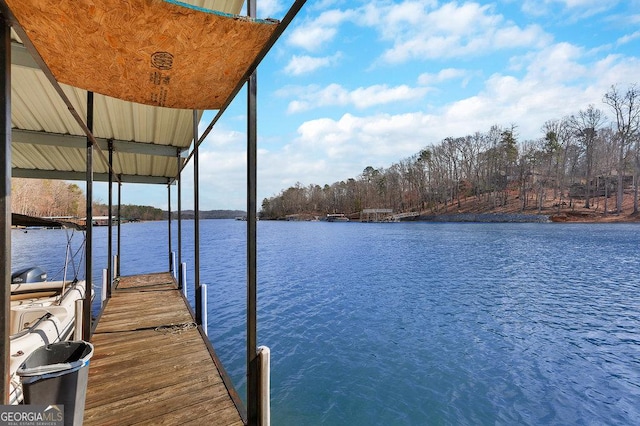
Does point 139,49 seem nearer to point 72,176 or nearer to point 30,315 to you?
point 30,315

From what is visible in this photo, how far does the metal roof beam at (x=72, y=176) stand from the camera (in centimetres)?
767

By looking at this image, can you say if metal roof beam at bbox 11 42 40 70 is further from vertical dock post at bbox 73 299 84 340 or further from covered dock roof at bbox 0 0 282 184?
vertical dock post at bbox 73 299 84 340

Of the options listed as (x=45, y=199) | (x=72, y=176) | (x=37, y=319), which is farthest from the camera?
(x=45, y=199)

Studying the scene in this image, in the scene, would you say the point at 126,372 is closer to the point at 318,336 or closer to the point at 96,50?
the point at 96,50

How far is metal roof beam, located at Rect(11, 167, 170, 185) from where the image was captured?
7.67 meters

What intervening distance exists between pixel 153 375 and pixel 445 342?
6.30 metres

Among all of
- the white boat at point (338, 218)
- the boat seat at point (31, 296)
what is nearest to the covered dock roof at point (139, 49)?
the boat seat at point (31, 296)

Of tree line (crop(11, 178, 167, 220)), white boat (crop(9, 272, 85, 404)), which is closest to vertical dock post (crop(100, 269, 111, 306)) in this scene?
white boat (crop(9, 272, 85, 404))

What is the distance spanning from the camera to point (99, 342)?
13.8ft

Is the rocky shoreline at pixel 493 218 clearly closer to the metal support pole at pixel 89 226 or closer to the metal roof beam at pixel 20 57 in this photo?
the metal support pole at pixel 89 226

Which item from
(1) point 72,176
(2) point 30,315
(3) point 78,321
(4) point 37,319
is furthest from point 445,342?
(1) point 72,176

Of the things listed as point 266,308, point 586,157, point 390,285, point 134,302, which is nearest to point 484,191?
point 586,157

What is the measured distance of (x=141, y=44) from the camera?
197 centimetres

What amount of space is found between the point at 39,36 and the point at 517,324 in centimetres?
1035
